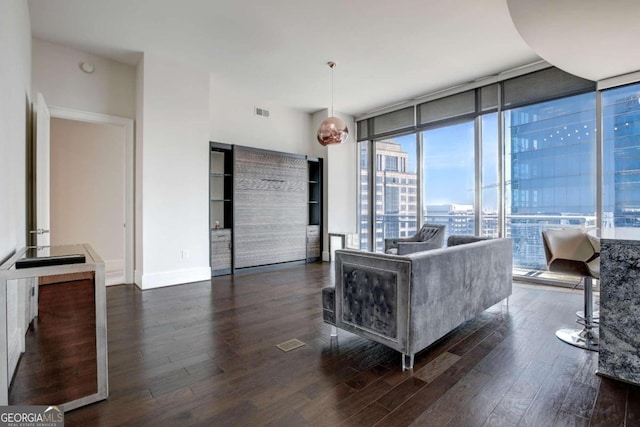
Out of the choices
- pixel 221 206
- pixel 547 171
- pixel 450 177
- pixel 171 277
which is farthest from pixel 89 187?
pixel 547 171

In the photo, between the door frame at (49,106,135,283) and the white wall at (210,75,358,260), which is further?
the white wall at (210,75,358,260)

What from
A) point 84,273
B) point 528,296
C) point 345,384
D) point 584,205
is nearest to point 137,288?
point 84,273

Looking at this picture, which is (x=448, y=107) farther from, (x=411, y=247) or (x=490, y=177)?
(x=411, y=247)

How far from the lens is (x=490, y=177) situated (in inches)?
199

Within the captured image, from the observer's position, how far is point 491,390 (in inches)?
76.7

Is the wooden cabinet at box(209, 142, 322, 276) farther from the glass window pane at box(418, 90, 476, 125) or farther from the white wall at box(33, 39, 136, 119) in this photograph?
the glass window pane at box(418, 90, 476, 125)

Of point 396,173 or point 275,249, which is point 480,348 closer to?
point 275,249

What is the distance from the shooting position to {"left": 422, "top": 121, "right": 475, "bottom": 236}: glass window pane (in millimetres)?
5332

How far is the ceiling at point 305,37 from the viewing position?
3.26 metres

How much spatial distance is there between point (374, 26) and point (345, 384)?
360 centimetres

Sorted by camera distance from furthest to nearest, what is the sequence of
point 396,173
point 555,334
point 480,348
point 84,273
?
point 396,173
point 555,334
point 480,348
point 84,273

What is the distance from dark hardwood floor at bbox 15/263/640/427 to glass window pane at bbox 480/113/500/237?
1863 mm

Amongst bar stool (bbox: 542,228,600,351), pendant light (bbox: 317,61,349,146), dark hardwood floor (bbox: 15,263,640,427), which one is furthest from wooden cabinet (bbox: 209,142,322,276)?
bar stool (bbox: 542,228,600,351)
